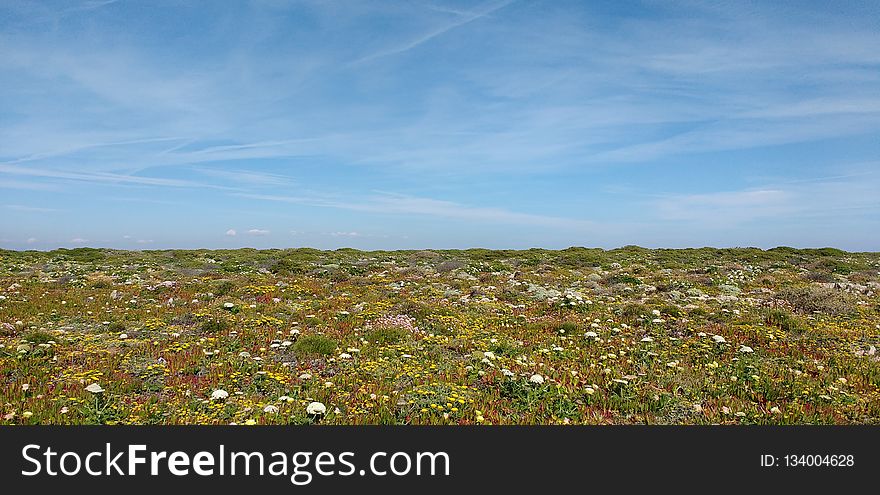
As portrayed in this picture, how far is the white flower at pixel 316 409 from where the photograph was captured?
285 inches

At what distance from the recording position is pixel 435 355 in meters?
10.5

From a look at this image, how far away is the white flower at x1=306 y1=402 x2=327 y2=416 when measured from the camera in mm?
7234

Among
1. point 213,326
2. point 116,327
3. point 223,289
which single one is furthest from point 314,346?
point 223,289

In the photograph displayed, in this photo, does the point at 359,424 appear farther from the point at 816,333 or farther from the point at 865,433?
the point at 816,333

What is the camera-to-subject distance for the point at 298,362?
9.94m

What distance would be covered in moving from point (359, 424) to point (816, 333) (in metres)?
12.1

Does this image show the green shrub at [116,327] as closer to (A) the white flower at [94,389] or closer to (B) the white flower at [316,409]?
(A) the white flower at [94,389]

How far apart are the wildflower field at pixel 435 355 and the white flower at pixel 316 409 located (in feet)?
0.10

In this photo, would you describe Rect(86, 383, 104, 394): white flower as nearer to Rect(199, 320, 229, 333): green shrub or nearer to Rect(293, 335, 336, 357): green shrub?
Rect(293, 335, 336, 357): green shrub

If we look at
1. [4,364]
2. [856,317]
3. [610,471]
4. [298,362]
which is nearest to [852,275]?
[856,317]

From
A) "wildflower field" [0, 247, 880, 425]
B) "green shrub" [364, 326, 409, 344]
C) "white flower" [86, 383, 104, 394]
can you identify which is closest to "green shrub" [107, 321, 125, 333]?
"wildflower field" [0, 247, 880, 425]

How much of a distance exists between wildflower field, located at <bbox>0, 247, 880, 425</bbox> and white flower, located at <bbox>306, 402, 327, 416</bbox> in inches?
1.2

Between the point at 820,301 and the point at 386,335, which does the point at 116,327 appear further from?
the point at 820,301

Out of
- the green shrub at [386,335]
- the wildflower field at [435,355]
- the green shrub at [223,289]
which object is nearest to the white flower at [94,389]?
the wildflower field at [435,355]
